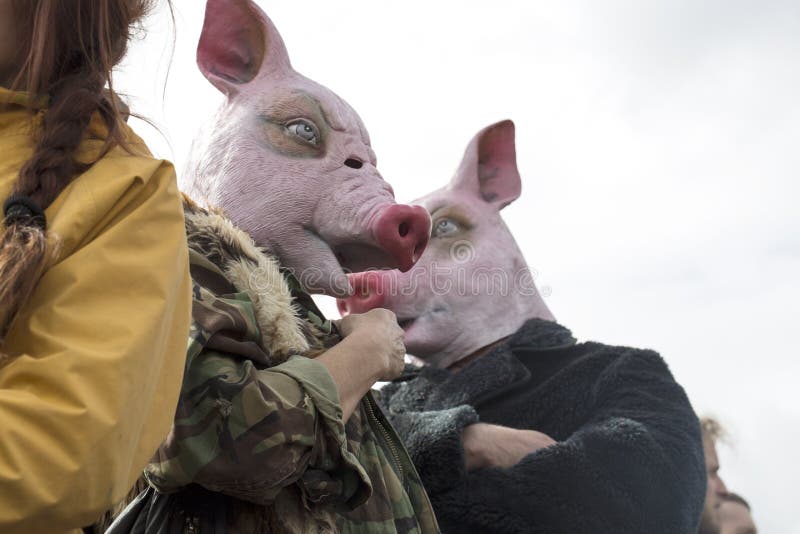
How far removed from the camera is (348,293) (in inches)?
70.7

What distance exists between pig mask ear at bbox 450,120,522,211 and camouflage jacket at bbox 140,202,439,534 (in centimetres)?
127

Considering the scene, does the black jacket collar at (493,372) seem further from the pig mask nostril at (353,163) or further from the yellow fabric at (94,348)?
the yellow fabric at (94,348)

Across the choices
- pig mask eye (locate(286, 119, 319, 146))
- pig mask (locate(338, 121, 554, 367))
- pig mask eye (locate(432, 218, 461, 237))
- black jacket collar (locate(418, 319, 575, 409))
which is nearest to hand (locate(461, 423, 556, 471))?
black jacket collar (locate(418, 319, 575, 409))

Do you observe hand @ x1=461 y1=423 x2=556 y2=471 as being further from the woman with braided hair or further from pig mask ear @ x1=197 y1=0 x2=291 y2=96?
the woman with braided hair

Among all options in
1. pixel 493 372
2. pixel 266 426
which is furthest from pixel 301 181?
pixel 493 372

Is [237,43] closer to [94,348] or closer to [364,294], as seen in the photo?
[364,294]

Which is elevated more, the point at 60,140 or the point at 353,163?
the point at 60,140

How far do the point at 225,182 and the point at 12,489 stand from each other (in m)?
1.02

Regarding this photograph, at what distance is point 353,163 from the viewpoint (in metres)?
1.87

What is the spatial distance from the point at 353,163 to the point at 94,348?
1.04m

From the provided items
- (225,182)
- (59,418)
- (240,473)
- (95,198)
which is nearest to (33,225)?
(95,198)

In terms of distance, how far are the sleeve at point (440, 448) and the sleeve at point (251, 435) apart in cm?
78

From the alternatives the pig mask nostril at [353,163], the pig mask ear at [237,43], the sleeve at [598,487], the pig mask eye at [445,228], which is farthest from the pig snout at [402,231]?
the pig mask eye at [445,228]

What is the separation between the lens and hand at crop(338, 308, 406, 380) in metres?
1.54
